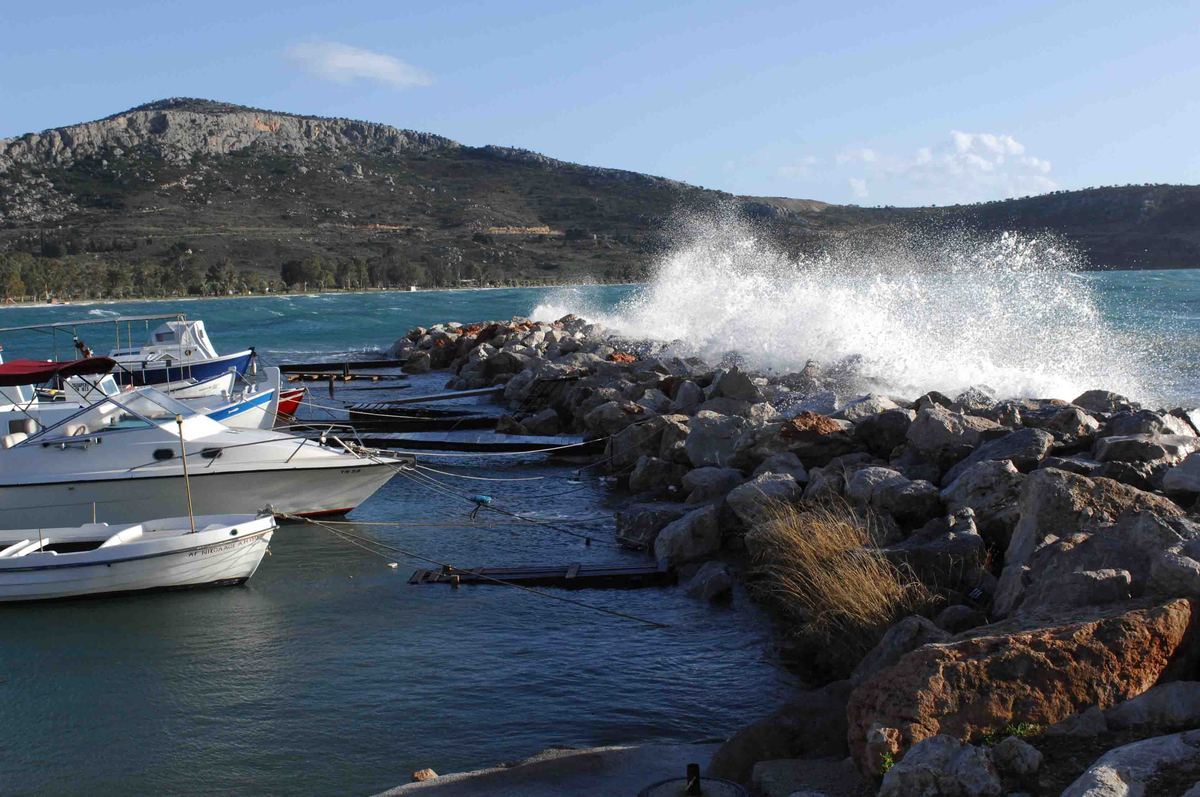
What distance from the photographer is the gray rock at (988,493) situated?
969 cm

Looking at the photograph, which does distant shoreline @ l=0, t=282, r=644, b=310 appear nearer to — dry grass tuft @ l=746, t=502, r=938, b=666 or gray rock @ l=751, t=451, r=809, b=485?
gray rock @ l=751, t=451, r=809, b=485

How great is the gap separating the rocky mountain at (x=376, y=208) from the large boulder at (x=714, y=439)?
98819 millimetres

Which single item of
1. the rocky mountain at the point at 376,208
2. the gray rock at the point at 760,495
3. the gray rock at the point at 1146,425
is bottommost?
the gray rock at the point at 760,495

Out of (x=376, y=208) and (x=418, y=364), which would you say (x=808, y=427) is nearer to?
(x=418, y=364)

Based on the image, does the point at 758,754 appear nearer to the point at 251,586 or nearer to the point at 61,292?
the point at 251,586

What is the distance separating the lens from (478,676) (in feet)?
30.7

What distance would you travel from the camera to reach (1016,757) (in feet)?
17.5

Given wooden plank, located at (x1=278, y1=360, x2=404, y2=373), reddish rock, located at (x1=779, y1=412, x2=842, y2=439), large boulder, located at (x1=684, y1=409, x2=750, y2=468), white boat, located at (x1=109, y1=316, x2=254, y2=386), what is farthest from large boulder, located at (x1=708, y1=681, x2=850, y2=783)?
wooden plank, located at (x1=278, y1=360, x2=404, y2=373)

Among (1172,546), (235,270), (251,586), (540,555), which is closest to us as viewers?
(1172,546)

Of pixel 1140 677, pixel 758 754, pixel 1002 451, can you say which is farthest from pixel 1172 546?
pixel 1002 451

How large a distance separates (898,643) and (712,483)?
664cm

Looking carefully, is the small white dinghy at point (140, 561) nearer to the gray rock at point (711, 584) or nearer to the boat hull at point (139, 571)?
the boat hull at point (139, 571)

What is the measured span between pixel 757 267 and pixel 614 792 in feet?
142

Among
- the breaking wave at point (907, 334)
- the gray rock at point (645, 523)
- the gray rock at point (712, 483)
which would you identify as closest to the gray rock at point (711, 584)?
the gray rock at point (645, 523)
